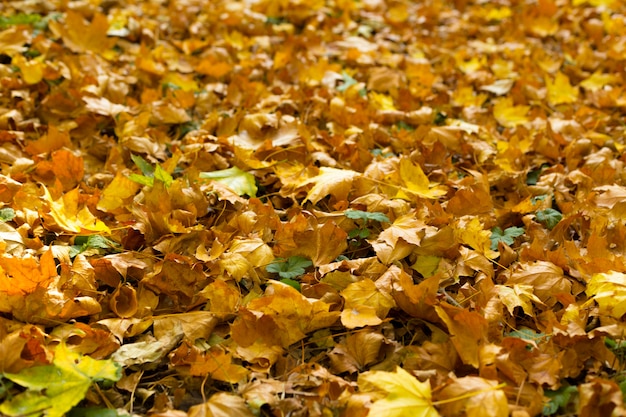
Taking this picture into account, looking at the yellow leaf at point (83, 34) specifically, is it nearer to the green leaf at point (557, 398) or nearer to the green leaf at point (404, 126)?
the green leaf at point (404, 126)

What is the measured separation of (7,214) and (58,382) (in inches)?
26.9

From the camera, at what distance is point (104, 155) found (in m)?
2.21

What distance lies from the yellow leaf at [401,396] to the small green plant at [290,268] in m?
0.41

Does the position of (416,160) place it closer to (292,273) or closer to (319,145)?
(319,145)

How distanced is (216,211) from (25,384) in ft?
2.60

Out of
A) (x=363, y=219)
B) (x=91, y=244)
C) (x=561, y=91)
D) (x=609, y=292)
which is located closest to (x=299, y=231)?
(x=363, y=219)

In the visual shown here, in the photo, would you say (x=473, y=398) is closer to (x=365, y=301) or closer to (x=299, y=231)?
(x=365, y=301)

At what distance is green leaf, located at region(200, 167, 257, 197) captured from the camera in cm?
195

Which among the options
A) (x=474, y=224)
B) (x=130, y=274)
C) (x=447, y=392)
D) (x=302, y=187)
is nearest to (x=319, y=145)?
(x=302, y=187)

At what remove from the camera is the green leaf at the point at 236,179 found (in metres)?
1.95

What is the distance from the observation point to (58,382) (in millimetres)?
1249

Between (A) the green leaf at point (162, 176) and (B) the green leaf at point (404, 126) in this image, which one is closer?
(A) the green leaf at point (162, 176)

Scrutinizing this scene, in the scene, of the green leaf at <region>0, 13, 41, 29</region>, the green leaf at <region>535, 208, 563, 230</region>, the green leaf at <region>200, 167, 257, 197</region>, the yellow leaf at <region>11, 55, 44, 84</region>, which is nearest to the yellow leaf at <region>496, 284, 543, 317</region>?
the green leaf at <region>535, 208, 563, 230</region>

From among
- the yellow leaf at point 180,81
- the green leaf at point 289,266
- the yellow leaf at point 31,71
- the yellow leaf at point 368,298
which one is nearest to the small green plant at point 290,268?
the green leaf at point 289,266
